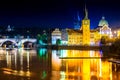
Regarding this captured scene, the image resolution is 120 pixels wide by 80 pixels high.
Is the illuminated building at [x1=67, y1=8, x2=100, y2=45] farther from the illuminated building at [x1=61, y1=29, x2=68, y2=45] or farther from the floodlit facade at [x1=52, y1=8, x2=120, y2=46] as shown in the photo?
the illuminated building at [x1=61, y1=29, x2=68, y2=45]

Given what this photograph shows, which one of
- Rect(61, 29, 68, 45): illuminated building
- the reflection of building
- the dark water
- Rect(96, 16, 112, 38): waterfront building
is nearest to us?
the dark water

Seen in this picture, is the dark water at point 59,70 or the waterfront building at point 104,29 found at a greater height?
the waterfront building at point 104,29

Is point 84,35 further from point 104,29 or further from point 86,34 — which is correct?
point 104,29

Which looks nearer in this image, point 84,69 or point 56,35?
point 84,69

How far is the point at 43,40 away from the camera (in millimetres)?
114000

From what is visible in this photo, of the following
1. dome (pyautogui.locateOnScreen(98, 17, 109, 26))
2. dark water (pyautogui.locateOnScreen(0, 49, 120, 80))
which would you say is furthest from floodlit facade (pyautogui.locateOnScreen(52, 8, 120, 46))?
dark water (pyautogui.locateOnScreen(0, 49, 120, 80))

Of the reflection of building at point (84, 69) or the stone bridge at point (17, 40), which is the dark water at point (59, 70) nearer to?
the reflection of building at point (84, 69)

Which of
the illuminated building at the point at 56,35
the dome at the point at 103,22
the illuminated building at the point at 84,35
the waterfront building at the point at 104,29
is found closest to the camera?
the illuminated building at the point at 84,35


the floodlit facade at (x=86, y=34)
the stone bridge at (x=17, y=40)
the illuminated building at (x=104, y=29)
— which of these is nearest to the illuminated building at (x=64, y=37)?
the floodlit facade at (x=86, y=34)

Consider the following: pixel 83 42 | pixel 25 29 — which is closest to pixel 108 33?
pixel 83 42

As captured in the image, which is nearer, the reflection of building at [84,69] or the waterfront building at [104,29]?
the reflection of building at [84,69]

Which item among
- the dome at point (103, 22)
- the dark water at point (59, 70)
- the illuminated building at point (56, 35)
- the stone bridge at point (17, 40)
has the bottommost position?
the dark water at point (59, 70)

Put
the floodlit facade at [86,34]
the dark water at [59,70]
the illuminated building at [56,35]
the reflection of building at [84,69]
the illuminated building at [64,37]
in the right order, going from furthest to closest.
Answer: the illuminated building at [56,35]
the illuminated building at [64,37]
the floodlit facade at [86,34]
the reflection of building at [84,69]
the dark water at [59,70]

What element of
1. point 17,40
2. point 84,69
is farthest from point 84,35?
point 84,69
